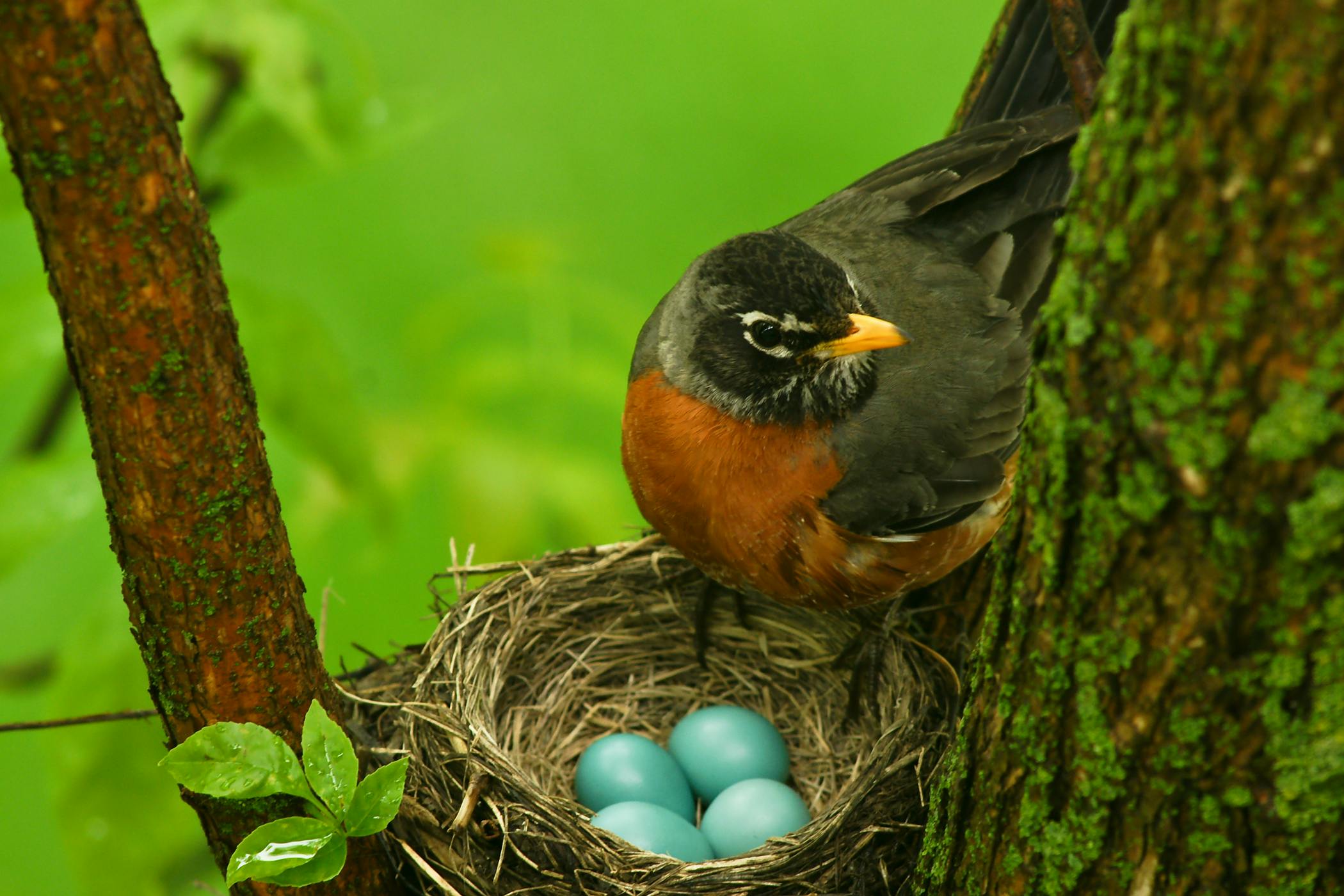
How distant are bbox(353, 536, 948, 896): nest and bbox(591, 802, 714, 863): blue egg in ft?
0.37

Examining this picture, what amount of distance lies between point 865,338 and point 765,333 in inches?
10.4

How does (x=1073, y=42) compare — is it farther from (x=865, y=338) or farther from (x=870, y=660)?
(x=870, y=660)

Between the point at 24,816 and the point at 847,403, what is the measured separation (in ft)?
9.69

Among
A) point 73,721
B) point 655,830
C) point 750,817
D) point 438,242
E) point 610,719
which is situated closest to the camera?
point 73,721

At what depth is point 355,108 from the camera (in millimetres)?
2773

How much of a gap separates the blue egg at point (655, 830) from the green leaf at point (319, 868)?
878 mm

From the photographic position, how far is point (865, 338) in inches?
99.1

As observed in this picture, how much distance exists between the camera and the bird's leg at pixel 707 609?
3268mm

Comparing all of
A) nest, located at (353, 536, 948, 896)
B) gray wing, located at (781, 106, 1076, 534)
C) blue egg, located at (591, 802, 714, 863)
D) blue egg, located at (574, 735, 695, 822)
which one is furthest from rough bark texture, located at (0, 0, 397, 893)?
gray wing, located at (781, 106, 1076, 534)

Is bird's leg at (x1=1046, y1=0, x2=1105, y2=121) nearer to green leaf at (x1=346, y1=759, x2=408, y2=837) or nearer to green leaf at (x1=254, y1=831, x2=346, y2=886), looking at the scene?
green leaf at (x1=346, y1=759, x2=408, y2=837)

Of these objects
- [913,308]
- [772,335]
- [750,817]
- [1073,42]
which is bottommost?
[750,817]

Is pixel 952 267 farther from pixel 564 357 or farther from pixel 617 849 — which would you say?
pixel 617 849

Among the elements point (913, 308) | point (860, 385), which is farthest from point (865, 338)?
point (913, 308)

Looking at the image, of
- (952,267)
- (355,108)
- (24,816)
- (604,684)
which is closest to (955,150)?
(952,267)
